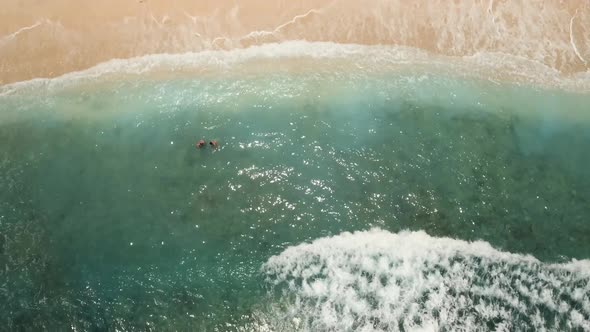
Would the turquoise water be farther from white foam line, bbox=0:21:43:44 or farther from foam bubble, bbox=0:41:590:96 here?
white foam line, bbox=0:21:43:44

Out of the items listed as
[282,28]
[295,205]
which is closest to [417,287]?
[295,205]

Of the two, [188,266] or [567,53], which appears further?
[567,53]

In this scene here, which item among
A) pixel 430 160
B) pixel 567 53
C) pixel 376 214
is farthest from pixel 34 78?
pixel 567 53

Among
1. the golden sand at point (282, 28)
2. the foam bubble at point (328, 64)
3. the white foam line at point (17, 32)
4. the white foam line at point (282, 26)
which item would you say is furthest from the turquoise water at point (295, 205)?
the white foam line at point (17, 32)

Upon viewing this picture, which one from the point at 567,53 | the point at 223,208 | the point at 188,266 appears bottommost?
the point at 188,266

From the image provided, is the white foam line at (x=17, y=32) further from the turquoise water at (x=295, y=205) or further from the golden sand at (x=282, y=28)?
the turquoise water at (x=295, y=205)

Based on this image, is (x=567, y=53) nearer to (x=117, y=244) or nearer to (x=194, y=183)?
(x=194, y=183)
